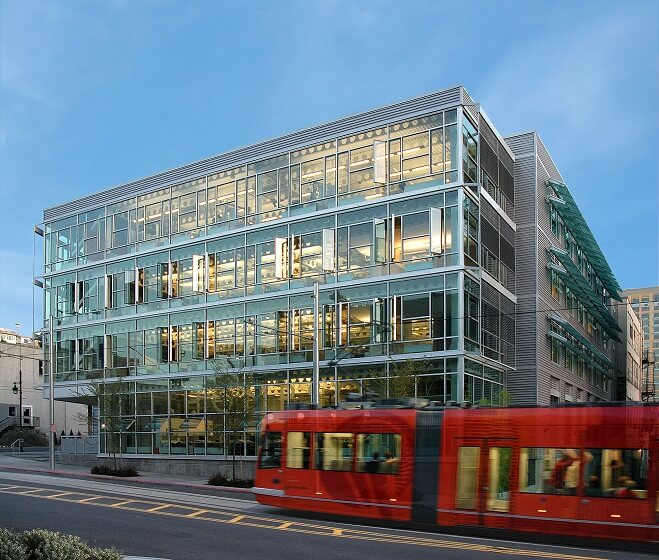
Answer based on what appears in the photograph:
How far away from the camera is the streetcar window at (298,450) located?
2333 cm

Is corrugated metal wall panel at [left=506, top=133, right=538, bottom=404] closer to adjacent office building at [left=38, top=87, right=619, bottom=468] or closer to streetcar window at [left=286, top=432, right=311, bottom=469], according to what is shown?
adjacent office building at [left=38, top=87, right=619, bottom=468]

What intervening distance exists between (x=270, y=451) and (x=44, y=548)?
13548 mm

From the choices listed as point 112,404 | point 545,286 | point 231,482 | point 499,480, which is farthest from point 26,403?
point 499,480

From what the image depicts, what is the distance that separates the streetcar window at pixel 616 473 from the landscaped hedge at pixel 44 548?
37.8 ft

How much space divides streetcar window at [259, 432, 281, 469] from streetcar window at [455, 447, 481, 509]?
6433 mm

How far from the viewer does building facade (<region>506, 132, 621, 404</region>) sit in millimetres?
40500

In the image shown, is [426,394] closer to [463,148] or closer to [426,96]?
[463,148]

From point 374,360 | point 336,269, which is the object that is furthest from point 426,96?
point 374,360

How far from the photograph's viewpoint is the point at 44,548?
11.1m

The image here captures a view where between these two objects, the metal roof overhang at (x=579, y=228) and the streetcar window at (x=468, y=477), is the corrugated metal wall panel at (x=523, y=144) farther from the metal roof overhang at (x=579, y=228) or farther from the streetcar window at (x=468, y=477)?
the streetcar window at (x=468, y=477)

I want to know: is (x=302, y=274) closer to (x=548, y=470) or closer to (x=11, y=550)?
(x=548, y=470)

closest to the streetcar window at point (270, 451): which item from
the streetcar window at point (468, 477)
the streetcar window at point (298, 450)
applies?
the streetcar window at point (298, 450)

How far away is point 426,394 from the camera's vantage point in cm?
3425

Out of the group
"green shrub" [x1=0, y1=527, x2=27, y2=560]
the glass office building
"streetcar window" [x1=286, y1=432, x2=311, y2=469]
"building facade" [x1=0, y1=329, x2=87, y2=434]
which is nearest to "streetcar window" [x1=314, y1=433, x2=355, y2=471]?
"streetcar window" [x1=286, y1=432, x2=311, y2=469]
